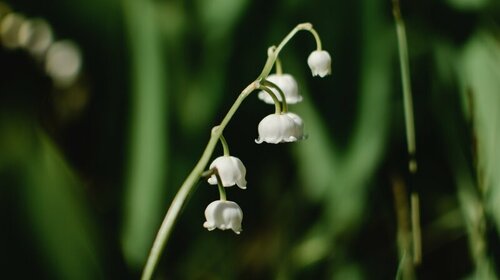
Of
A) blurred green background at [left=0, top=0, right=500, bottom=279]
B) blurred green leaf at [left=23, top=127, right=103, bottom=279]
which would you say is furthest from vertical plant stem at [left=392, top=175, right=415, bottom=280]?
blurred green leaf at [left=23, top=127, right=103, bottom=279]

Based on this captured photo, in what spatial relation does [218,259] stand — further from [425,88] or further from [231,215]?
[425,88]

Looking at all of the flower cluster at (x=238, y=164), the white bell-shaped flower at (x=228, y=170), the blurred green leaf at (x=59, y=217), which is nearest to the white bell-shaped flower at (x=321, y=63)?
the flower cluster at (x=238, y=164)

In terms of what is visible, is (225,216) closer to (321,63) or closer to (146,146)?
(321,63)

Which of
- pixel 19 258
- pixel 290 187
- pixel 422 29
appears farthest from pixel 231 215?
pixel 422 29

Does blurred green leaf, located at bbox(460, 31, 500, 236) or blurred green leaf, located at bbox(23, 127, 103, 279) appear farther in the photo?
blurred green leaf, located at bbox(460, 31, 500, 236)

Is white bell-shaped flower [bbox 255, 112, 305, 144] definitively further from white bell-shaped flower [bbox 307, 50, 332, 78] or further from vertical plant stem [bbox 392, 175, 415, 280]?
vertical plant stem [bbox 392, 175, 415, 280]

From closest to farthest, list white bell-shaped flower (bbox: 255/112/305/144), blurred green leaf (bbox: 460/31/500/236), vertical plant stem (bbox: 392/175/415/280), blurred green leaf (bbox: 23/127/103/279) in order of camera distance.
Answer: blurred green leaf (bbox: 23/127/103/279)
white bell-shaped flower (bbox: 255/112/305/144)
vertical plant stem (bbox: 392/175/415/280)
blurred green leaf (bbox: 460/31/500/236)
